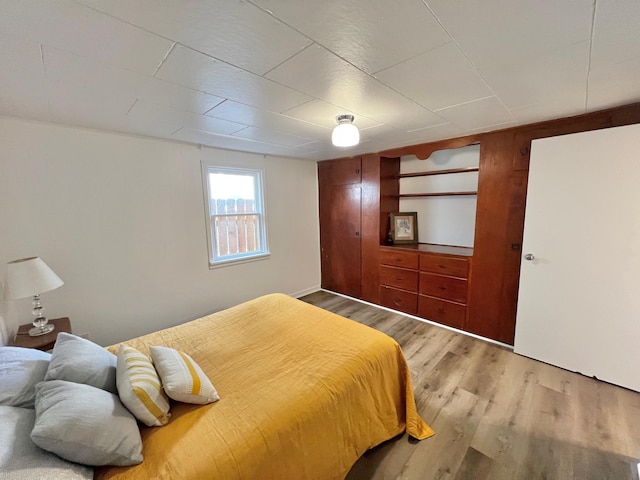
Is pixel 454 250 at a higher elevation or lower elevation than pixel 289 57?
lower

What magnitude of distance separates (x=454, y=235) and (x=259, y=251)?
2.71 metres

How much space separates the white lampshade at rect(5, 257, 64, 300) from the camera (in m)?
1.75

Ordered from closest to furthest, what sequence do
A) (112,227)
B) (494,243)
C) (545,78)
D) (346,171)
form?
(545,78)
(112,227)
(494,243)
(346,171)

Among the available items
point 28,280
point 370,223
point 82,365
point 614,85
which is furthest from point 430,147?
point 28,280

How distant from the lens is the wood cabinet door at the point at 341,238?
13.0 feet

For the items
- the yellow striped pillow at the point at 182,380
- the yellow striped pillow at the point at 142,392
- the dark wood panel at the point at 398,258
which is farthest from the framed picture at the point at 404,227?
the yellow striped pillow at the point at 142,392

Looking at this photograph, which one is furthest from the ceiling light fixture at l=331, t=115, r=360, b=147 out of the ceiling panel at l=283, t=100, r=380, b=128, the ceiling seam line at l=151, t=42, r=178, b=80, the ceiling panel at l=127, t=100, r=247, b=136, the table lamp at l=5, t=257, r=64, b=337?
the table lamp at l=5, t=257, r=64, b=337

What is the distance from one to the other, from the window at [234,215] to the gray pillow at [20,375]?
2.00 meters

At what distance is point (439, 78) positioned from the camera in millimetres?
1507

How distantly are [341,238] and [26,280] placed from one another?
3.42 metres

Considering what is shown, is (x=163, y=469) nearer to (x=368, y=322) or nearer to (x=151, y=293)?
(x=151, y=293)

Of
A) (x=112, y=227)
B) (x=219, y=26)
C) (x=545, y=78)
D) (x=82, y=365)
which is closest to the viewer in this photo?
(x=219, y=26)

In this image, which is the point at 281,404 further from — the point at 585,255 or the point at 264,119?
the point at 585,255

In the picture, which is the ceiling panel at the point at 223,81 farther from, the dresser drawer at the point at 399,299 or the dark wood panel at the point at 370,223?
the dresser drawer at the point at 399,299
